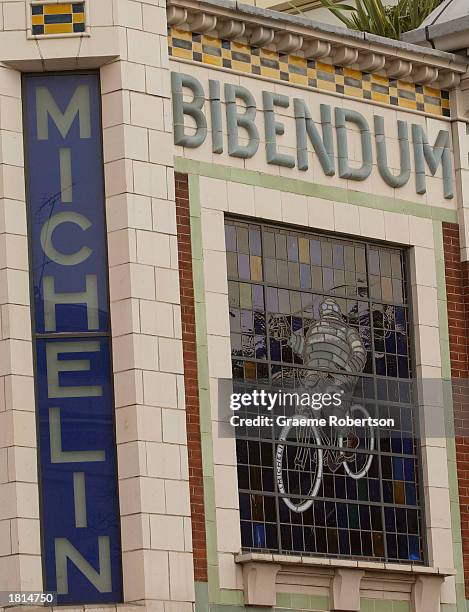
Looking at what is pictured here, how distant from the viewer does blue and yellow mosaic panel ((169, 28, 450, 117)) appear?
1049 inches

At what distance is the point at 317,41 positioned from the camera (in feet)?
91.1

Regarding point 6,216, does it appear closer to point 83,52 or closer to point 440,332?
point 83,52

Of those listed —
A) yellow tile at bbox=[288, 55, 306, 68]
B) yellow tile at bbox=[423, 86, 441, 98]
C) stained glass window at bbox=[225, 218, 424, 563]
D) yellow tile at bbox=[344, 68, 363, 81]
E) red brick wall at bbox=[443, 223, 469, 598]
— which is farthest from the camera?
yellow tile at bbox=[423, 86, 441, 98]

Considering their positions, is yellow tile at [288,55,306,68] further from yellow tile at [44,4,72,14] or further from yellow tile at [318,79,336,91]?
yellow tile at [44,4,72,14]

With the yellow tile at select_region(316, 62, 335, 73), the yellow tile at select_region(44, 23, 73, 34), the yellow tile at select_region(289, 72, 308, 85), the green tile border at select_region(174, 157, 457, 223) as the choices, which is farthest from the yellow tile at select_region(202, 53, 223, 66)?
the yellow tile at select_region(44, 23, 73, 34)

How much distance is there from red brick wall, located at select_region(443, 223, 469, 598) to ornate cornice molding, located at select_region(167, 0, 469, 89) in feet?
6.92

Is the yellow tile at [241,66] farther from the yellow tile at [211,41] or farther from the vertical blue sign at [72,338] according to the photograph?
the vertical blue sign at [72,338]

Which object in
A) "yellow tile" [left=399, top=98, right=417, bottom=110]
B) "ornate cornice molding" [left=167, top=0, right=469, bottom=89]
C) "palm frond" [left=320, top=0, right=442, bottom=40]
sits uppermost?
"palm frond" [left=320, top=0, right=442, bottom=40]

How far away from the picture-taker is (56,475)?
24578 millimetres

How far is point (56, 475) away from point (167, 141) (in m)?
4.20

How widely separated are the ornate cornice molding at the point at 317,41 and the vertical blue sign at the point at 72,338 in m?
1.84

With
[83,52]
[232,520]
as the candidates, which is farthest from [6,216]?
[232,520]

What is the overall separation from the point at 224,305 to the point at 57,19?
392cm

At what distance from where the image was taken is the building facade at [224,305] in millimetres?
24578
